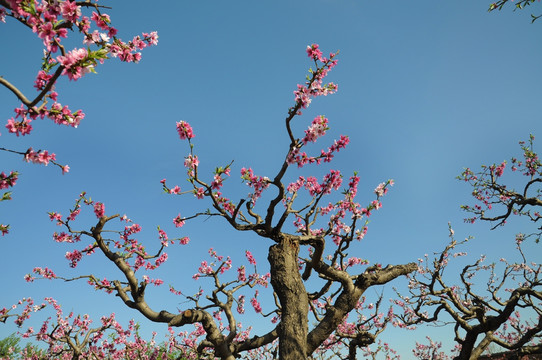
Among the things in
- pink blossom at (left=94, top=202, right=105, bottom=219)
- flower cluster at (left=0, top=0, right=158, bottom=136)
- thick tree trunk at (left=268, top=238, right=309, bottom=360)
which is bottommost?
thick tree trunk at (left=268, top=238, right=309, bottom=360)

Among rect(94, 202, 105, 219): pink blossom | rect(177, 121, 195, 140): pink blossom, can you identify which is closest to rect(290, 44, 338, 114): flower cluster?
rect(177, 121, 195, 140): pink blossom

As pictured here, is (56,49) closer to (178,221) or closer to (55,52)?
(55,52)

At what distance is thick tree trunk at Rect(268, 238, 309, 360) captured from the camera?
17.5 feet

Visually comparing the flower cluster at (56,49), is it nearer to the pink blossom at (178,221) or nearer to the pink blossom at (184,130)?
the pink blossom at (184,130)

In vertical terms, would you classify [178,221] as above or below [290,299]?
above

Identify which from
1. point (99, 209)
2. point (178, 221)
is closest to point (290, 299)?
point (178, 221)

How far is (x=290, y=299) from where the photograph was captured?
5.85m

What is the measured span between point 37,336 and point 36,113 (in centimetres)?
1295

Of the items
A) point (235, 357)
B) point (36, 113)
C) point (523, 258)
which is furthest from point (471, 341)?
point (36, 113)

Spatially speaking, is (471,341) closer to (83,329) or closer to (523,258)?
(523,258)

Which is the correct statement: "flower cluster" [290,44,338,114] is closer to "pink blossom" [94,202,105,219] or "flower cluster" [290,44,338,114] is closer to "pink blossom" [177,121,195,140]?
"pink blossom" [177,121,195,140]

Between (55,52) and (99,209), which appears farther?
(99,209)

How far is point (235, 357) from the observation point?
24.0ft

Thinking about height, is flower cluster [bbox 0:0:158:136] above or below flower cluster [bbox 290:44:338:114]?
below
